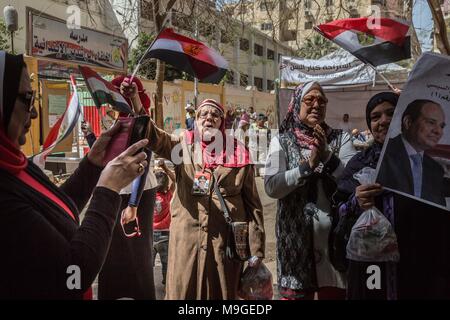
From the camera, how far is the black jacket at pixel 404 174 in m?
2.12

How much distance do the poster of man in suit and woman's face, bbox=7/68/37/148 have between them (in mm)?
1512

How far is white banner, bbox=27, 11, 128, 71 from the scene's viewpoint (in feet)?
26.5

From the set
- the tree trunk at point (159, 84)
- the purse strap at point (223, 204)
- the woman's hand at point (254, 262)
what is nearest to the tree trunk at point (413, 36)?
the tree trunk at point (159, 84)

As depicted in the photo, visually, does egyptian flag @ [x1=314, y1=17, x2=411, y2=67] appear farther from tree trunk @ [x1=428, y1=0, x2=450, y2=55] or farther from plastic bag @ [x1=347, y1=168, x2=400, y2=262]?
tree trunk @ [x1=428, y1=0, x2=450, y2=55]

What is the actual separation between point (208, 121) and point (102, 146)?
3.92 feet

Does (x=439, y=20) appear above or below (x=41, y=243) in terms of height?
above

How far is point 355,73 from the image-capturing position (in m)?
9.98

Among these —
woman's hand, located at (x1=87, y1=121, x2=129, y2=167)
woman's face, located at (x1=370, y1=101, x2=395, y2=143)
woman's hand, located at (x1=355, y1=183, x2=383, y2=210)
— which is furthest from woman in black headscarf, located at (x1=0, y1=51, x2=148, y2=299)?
woman's face, located at (x1=370, y1=101, x2=395, y2=143)

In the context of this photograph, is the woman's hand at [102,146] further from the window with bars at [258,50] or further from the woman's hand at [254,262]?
the window with bars at [258,50]

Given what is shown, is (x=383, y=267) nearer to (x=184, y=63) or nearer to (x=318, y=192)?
(x=318, y=192)

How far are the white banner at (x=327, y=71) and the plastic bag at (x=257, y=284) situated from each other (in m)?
7.75

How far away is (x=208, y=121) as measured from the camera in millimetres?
3193

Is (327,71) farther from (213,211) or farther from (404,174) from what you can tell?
(404,174)

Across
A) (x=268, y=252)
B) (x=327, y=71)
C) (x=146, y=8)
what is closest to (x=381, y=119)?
(x=268, y=252)
